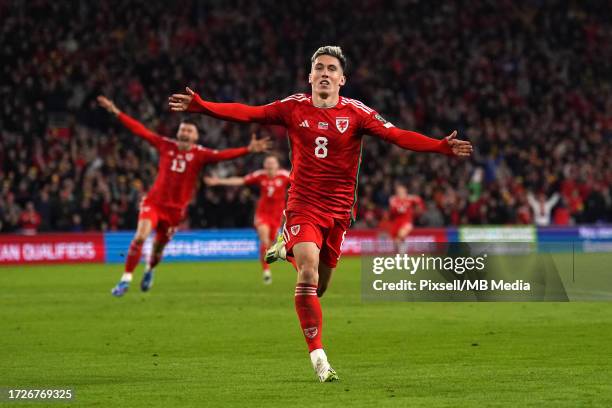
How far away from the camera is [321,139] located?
32.1 feet

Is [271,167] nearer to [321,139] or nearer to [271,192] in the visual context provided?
[271,192]

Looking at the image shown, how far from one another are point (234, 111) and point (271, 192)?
14.9m

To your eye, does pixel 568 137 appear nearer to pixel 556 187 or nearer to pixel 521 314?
pixel 556 187

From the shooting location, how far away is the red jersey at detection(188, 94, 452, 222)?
978 cm

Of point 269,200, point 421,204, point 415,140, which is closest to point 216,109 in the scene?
point 415,140

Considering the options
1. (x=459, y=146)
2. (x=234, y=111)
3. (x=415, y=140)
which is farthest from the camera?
(x=234, y=111)

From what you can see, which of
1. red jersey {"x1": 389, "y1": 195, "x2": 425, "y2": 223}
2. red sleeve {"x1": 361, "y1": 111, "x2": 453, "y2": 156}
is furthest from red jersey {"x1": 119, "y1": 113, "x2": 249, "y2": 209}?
red jersey {"x1": 389, "y1": 195, "x2": 425, "y2": 223}

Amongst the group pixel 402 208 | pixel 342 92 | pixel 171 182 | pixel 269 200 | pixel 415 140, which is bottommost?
pixel 402 208

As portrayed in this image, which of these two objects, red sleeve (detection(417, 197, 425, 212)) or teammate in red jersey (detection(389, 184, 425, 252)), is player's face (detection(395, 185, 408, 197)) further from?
red sleeve (detection(417, 197, 425, 212))

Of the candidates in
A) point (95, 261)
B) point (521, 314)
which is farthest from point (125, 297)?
point (95, 261)

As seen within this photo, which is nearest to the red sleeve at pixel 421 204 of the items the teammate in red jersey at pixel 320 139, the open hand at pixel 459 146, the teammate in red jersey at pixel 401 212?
the teammate in red jersey at pixel 401 212

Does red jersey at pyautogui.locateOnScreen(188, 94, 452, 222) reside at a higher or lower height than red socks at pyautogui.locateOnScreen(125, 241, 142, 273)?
higher

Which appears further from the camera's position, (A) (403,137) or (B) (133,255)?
(B) (133,255)

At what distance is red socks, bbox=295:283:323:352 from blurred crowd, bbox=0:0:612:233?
2080cm
